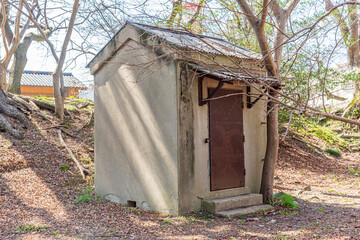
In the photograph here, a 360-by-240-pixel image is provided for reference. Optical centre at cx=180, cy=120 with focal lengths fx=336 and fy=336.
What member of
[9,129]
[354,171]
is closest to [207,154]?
[9,129]

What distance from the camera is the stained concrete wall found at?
6.64 meters

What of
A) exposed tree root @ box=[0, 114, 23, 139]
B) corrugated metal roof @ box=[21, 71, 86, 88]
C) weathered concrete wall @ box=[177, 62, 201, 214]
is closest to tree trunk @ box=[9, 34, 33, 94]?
exposed tree root @ box=[0, 114, 23, 139]

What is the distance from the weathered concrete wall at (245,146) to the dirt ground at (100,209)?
2.18 feet

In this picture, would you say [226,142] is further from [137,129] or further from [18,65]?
[18,65]

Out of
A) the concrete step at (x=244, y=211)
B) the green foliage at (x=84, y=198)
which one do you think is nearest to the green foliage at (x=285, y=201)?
the concrete step at (x=244, y=211)

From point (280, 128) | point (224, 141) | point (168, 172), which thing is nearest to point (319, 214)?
point (224, 141)

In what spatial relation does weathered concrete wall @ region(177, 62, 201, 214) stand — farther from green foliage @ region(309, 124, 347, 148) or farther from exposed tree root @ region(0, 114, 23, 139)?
green foliage @ region(309, 124, 347, 148)

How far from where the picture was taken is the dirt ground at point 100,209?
217 inches

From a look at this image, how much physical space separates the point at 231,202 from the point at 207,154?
1.09m

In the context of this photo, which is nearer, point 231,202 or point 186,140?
point 186,140

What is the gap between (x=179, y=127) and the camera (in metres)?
6.53

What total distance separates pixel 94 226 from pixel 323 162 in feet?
35.5

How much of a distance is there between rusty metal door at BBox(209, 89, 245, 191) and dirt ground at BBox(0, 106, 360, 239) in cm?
88

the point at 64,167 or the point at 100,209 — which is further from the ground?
the point at 64,167
